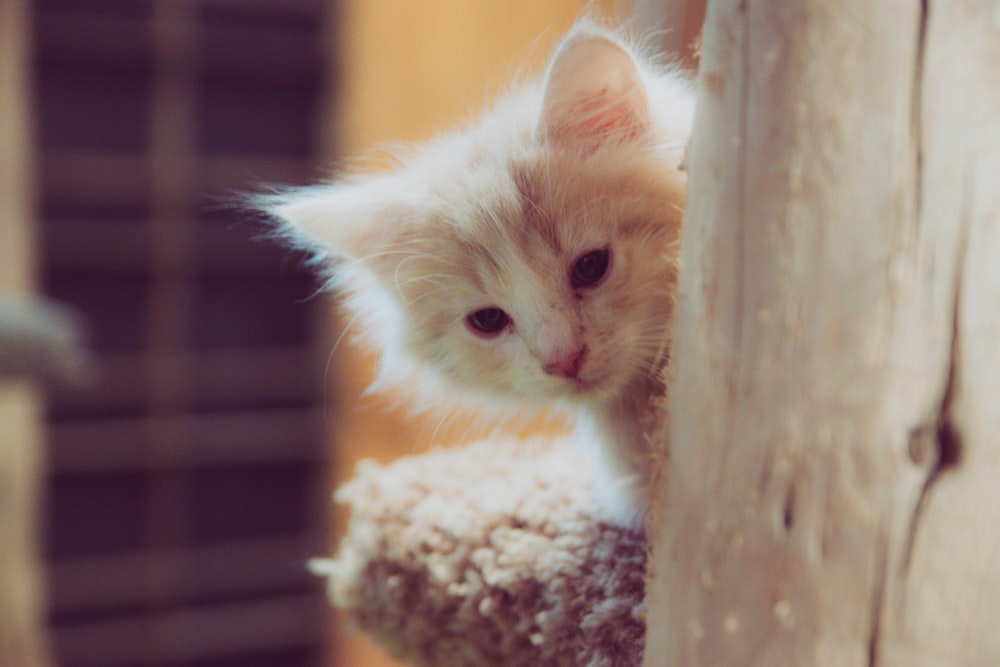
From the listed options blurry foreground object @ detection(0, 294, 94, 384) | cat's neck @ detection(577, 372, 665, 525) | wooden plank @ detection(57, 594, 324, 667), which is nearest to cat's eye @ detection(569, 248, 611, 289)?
cat's neck @ detection(577, 372, 665, 525)

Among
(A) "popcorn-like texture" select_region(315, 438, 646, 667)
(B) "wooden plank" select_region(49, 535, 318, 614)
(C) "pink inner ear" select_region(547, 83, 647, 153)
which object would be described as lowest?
(B) "wooden plank" select_region(49, 535, 318, 614)

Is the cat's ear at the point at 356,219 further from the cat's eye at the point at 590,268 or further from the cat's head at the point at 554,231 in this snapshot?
the cat's eye at the point at 590,268

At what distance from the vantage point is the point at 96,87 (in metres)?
2.99

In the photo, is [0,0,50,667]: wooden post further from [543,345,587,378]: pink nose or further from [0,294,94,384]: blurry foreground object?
[543,345,587,378]: pink nose

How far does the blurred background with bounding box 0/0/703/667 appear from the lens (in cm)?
295

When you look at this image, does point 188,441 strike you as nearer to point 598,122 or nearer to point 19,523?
point 19,523

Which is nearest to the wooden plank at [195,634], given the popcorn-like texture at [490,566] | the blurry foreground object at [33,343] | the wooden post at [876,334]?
the blurry foreground object at [33,343]

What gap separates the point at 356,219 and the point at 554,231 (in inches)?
11.0

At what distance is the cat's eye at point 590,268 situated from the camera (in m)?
0.94

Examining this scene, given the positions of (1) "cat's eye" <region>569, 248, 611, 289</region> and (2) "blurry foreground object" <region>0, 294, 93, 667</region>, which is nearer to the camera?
(1) "cat's eye" <region>569, 248, 611, 289</region>

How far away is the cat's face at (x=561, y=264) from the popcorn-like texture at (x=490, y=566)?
0.40ft

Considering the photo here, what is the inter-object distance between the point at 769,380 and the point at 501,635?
0.47 m

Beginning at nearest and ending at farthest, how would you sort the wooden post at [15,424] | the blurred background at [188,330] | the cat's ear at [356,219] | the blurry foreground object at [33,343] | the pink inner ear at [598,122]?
the pink inner ear at [598,122] < the cat's ear at [356,219] < the blurry foreground object at [33,343] < the wooden post at [15,424] < the blurred background at [188,330]

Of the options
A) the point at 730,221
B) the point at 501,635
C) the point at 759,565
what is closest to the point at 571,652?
the point at 501,635
